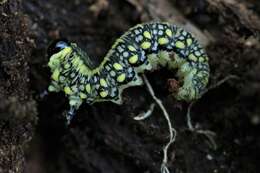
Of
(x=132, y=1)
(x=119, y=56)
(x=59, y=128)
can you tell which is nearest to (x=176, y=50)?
(x=119, y=56)

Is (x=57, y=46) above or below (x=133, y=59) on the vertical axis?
above

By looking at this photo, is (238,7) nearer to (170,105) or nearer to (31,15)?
(170,105)

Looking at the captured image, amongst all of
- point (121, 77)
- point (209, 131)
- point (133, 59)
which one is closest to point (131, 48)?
point (133, 59)

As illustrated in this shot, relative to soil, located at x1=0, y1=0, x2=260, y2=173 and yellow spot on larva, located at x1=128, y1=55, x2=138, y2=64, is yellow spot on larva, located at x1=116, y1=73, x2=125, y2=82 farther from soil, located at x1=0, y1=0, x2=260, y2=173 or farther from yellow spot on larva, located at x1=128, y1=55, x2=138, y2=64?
soil, located at x1=0, y1=0, x2=260, y2=173

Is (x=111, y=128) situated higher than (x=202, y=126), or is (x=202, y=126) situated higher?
(x=111, y=128)

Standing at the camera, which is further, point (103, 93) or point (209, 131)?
point (209, 131)

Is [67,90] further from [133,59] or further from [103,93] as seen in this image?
[133,59]

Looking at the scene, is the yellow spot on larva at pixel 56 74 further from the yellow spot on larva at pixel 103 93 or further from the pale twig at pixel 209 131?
the pale twig at pixel 209 131
